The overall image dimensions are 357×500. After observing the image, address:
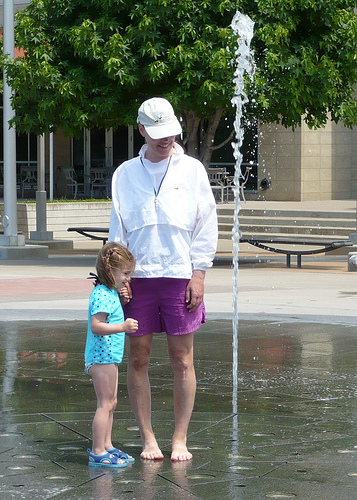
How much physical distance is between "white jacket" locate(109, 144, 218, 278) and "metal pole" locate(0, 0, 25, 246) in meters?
13.8

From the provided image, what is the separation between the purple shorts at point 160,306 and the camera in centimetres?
538

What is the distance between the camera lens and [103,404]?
5.31m

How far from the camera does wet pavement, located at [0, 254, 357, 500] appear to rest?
4.98 metres

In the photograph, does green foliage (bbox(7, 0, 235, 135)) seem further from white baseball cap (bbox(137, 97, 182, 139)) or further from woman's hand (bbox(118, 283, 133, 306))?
woman's hand (bbox(118, 283, 133, 306))

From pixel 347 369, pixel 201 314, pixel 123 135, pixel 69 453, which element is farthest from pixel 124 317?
pixel 123 135

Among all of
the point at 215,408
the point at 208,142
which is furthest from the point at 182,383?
the point at 208,142

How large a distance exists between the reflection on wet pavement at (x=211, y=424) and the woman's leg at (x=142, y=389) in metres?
0.10

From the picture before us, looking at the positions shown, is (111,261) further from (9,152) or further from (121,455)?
(9,152)

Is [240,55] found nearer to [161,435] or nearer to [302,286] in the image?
[302,286]

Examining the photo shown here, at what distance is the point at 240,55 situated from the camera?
16812 mm

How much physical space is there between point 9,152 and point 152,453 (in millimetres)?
14607

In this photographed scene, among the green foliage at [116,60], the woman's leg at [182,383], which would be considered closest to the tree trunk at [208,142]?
the green foliage at [116,60]

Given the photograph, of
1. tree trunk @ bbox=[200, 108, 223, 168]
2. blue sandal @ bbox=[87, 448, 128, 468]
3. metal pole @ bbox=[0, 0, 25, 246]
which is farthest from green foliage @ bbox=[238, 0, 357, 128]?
blue sandal @ bbox=[87, 448, 128, 468]

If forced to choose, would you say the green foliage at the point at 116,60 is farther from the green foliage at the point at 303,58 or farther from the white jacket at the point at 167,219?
the white jacket at the point at 167,219
